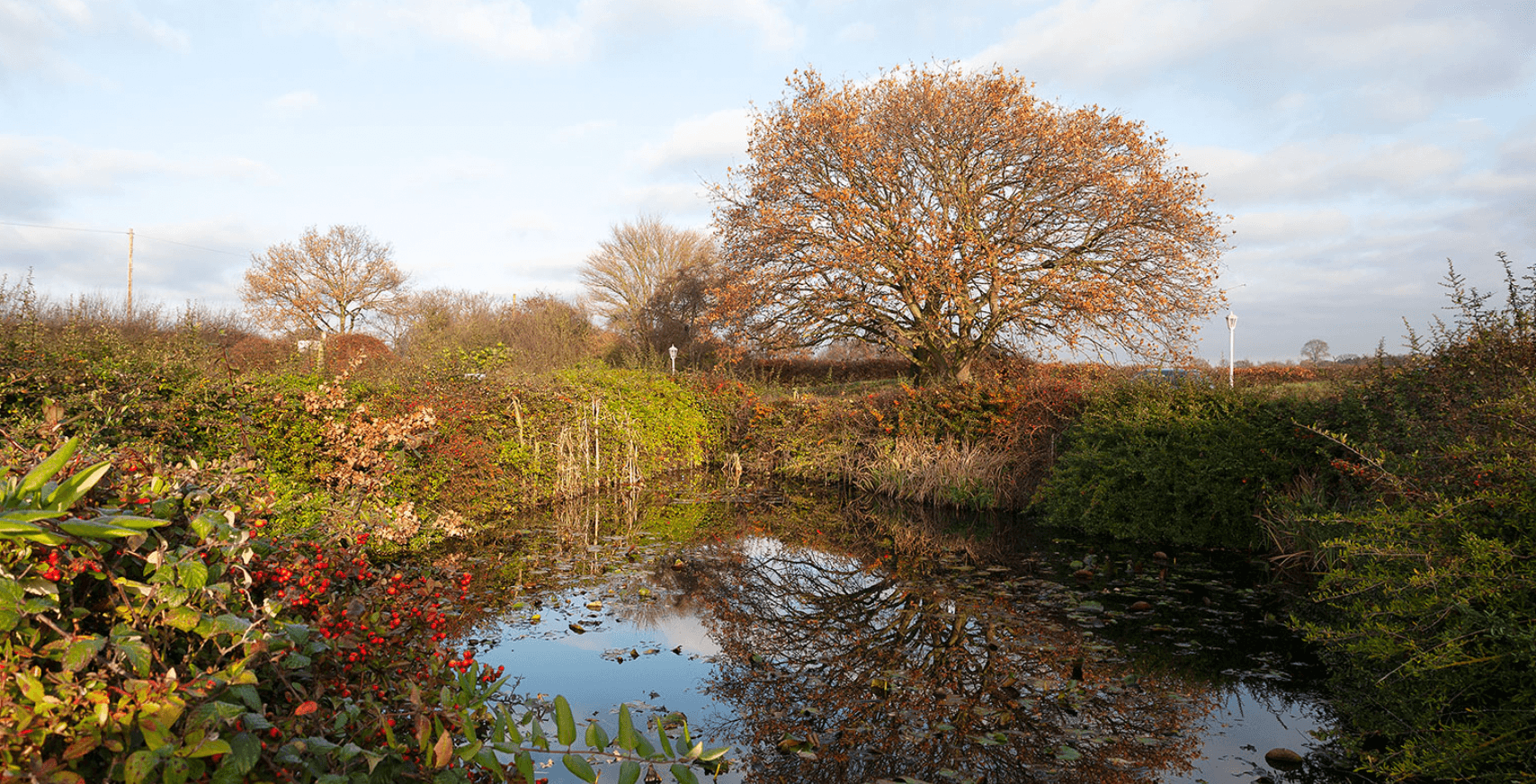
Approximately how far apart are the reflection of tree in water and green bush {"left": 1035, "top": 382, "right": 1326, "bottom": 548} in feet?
9.54

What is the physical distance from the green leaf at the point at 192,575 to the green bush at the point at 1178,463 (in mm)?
8594

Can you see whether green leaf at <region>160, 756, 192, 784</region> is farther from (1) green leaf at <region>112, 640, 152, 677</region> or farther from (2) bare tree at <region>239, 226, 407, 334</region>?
(2) bare tree at <region>239, 226, 407, 334</region>

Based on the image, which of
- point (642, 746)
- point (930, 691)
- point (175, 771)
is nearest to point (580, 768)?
point (642, 746)

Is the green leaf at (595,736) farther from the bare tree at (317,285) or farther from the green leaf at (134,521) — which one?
the bare tree at (317,285)

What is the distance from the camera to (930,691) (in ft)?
14.1

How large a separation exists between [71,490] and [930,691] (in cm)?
396

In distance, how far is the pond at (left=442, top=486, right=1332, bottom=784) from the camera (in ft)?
12.0

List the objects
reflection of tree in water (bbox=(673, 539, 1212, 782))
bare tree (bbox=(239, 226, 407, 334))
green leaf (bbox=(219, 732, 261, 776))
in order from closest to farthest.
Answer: green leaf (bbox=(219, 732, 261, 776))
reflection of tree in water (bbox=(673, 539, 1212, 782))
bare tree (bbox=(239, 226, 407, 334))

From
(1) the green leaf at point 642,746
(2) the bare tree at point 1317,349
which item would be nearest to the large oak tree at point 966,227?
(2) the bare tree at point 1317,349

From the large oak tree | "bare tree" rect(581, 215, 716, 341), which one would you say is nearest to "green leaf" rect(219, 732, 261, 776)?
the large oak tree

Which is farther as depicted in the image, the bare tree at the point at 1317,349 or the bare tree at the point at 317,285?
the bare tree at the point at 317,285

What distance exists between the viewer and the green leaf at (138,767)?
4.79 feet

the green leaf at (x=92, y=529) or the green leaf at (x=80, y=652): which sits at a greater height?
the green leaf at (x=92, y=529)

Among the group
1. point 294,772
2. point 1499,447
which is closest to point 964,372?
point 1499,447
